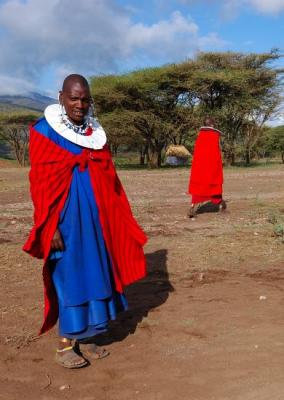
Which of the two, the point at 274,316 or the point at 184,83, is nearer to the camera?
the point at 274,316

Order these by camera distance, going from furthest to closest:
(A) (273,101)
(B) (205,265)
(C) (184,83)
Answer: (A) (273,101), (C) (184,83), (B) (205,265)

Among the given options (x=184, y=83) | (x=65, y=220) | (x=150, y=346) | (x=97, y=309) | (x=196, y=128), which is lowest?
(x=150, y=346)

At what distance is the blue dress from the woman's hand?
0.12ft

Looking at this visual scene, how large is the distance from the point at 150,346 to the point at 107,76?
2610 cm

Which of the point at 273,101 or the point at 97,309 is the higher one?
the point at 273,101

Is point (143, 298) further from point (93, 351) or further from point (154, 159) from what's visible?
point (154, 159)

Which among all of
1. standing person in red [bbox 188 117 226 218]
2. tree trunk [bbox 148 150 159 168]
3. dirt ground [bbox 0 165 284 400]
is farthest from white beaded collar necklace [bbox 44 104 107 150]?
tree trunk [bbox 148 150 159 168]

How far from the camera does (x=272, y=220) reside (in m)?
8.23

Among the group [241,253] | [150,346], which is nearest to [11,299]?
[150,346]

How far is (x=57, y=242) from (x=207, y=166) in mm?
6148

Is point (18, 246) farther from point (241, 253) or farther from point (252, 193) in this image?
point (252, 193)

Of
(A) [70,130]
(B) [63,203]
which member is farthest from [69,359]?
(A) [70,130]

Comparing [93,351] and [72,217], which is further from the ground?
[72,217]

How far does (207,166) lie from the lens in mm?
9172
